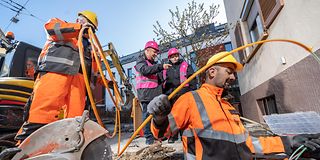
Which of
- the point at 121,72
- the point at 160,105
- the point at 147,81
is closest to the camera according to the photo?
the point at 160,105

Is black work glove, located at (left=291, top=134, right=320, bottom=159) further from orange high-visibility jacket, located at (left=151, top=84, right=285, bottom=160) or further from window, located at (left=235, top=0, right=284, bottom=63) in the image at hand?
window, located at (left=235, top=0, right=284, bottom=63)

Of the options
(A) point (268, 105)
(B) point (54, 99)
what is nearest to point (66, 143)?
(B) point (54, 99)

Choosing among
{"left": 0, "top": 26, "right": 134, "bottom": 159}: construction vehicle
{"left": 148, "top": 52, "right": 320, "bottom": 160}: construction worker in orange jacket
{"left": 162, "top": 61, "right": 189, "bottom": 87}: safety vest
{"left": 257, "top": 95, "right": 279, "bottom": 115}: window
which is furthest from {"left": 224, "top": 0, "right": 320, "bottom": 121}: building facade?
{"left": 0, "top": 26, "right": 134, "bottom": 159}: construction vehicle

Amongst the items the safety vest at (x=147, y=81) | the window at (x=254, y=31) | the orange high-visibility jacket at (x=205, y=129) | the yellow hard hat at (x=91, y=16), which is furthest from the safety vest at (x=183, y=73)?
the window at (x=254, y=31)

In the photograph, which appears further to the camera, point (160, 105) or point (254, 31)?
point (254, 31)

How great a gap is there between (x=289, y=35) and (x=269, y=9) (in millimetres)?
1042

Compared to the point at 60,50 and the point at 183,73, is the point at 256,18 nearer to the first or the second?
the point at 183,73

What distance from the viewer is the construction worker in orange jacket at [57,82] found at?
174 cm

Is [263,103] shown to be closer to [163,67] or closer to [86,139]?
[163,67]

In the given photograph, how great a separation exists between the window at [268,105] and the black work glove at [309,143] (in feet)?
8.32

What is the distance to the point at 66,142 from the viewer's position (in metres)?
1.30

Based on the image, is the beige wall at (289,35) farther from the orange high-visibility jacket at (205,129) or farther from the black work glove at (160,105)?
the black work glove at (160,105)

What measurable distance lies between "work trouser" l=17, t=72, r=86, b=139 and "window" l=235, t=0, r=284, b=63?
11.1ft

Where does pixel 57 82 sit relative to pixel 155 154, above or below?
above
